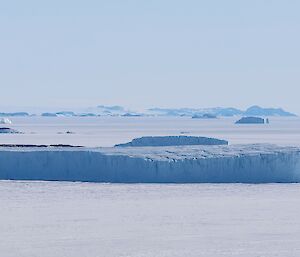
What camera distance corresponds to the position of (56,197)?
36.1ft

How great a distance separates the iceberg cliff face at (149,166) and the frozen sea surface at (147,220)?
72cm

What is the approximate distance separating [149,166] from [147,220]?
441cm

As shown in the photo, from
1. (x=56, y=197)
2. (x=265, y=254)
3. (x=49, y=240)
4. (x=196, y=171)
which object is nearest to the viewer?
(x=265, y=254)

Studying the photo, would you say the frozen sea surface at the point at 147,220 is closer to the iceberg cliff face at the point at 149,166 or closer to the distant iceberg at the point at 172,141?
the iceberg cliff face at the point at 149,166

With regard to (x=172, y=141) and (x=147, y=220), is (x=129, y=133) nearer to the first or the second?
(x=172, y=141)

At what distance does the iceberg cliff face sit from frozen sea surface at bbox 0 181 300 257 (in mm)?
715

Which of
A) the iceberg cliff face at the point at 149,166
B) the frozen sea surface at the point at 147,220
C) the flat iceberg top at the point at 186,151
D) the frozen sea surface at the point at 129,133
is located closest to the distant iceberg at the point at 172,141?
the flat iceberg top at the point at 186,151

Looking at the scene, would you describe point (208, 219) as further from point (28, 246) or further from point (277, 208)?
point (28, 246)

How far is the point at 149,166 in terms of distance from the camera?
1343 centimetres

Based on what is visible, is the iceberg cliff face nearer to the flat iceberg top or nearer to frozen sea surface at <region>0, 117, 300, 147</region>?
the flat iceberg top

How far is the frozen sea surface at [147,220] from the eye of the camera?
7359 millimetres

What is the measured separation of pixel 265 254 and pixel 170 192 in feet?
15.9

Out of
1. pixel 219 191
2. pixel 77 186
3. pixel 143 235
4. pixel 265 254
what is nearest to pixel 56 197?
pixel 77 186

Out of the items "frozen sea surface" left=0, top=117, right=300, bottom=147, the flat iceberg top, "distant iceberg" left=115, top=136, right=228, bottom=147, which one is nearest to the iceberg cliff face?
the flat iceberg top
